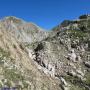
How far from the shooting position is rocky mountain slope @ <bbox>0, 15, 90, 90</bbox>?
28.9 metres

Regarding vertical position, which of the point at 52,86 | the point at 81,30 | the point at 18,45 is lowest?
the point at 52,86

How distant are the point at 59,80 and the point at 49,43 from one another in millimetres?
12067

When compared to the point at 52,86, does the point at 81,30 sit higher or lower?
higher

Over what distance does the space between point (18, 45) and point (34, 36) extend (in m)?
103

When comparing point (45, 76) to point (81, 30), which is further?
point (81, 30)

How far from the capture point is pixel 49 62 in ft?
135

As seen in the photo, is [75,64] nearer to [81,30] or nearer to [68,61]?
[68,61]

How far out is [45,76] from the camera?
33.9 m

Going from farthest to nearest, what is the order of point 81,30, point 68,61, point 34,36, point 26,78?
point 34,36
point 81,30
point 68,61
point 26,78

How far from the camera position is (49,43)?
157 feet

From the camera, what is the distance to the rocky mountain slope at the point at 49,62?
28906mm

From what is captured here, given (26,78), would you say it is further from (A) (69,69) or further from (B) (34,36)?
(B) (34,36)

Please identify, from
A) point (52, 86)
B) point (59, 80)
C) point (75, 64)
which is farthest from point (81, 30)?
point (52, 86)

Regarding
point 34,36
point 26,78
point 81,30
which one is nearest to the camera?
point 26,78
